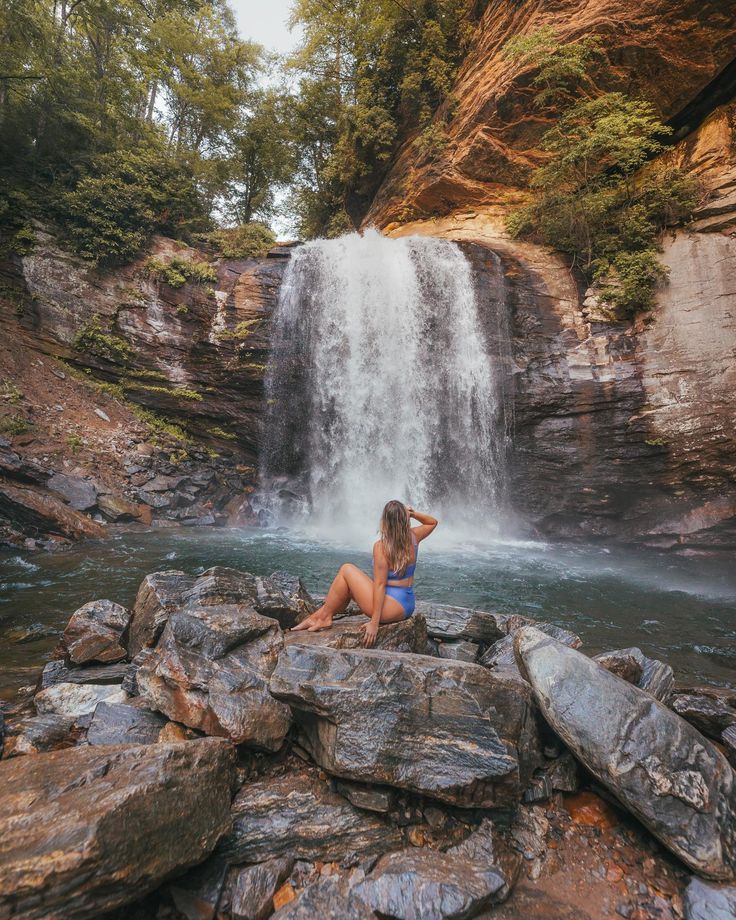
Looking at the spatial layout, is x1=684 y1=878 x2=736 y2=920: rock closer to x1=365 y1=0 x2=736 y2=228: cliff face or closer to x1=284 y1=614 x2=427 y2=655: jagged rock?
x1=284 y1=614 x2=427 y2=655: jagged rock

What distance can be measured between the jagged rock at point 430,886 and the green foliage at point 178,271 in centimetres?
1496

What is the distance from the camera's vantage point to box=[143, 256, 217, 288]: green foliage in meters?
13.3

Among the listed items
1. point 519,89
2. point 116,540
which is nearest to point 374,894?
point 116,540

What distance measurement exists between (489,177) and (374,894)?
18.4m

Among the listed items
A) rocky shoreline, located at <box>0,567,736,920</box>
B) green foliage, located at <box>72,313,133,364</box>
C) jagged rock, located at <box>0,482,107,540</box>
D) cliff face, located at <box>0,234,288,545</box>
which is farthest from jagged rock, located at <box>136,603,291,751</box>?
green foliage, located at <box>72,313,133,364</box>

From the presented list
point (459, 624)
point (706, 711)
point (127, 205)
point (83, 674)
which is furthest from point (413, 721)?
point (127, 205)

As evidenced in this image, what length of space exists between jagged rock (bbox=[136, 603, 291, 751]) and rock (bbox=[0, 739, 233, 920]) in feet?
1.09

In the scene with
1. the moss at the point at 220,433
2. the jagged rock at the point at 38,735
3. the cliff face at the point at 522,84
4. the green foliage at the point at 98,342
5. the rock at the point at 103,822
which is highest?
the cliff face at the point at 522,84

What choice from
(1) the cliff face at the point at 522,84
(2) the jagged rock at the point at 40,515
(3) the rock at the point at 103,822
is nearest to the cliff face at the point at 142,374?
(2) the jagged rock at the point at 40,515

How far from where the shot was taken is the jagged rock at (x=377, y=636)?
3.20m

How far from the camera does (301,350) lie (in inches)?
525

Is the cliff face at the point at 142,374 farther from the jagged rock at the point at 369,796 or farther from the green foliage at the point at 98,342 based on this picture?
the jagged rock at the point at 369,796

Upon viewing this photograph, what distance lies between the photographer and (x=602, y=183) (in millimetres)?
12852

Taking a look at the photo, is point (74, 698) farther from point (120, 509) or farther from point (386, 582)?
point (120, 509)
